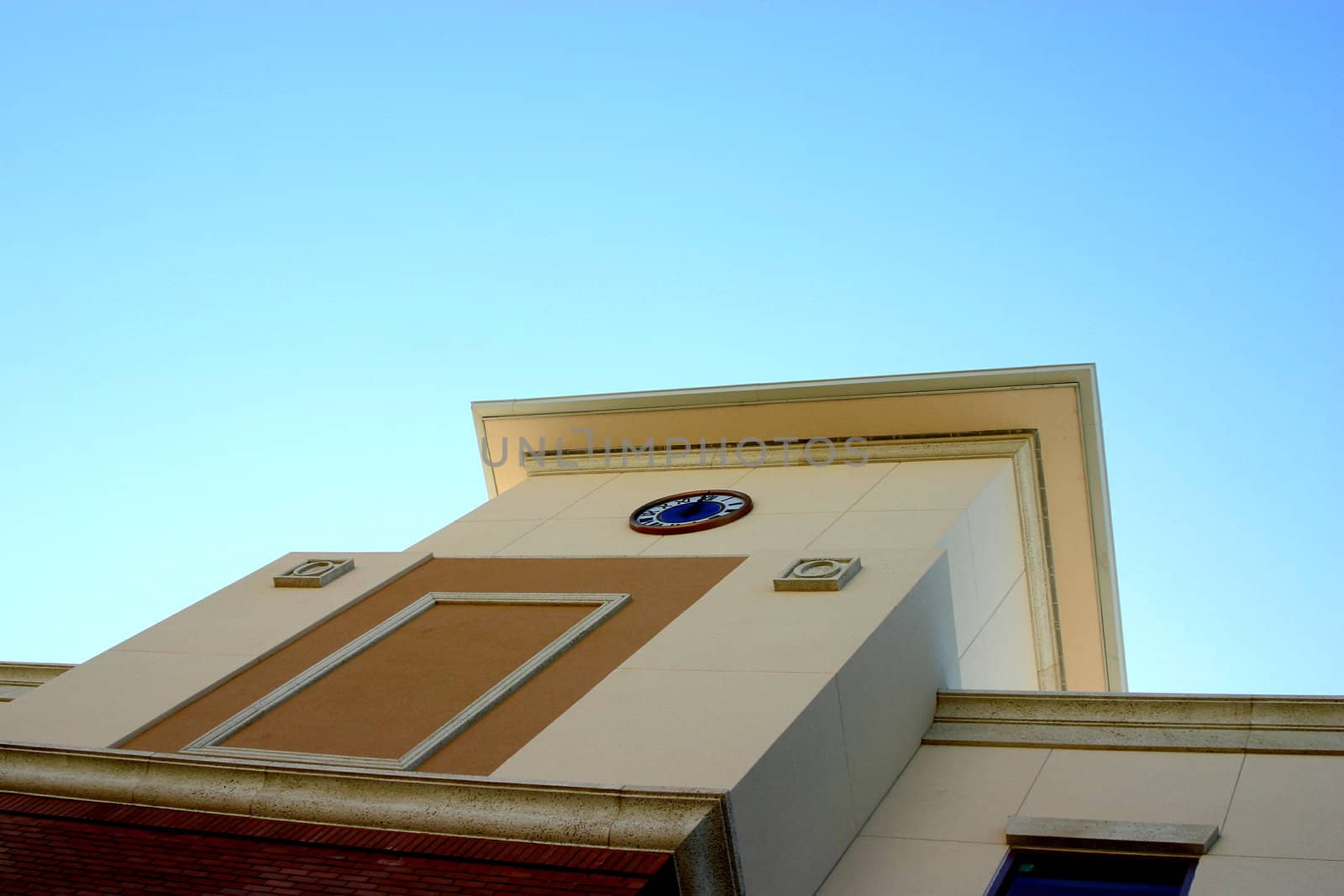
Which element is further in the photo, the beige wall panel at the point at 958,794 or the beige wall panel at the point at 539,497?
the beige wall panel at the point at 539,497

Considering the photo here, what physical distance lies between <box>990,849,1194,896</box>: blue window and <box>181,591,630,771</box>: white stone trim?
13.1 feet

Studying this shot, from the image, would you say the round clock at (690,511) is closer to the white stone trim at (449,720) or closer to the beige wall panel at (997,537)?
the white stone trim at (449,720)

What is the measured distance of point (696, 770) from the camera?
7.92 metres

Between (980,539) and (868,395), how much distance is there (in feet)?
9.34

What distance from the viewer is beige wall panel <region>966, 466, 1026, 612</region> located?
1347cm

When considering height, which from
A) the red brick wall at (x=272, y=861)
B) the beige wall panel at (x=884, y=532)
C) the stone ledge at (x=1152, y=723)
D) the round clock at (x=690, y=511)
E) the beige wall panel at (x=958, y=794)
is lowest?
the red brick wall at (x=272, y=861)

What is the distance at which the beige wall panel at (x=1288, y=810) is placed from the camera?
315 inches

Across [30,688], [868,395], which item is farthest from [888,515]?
[30,688]

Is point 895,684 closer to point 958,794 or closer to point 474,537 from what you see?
point 958,794

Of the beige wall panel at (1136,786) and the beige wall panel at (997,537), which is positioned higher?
the beige wall panel at (997,537)

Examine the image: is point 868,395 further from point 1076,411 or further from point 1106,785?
point 1106,785

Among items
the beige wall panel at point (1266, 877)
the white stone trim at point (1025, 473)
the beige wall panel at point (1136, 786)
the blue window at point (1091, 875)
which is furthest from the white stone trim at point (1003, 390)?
the beige wall panel at point (1266, 877)

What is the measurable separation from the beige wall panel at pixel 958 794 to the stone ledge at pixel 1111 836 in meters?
0.24

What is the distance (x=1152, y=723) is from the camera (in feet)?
32.0
